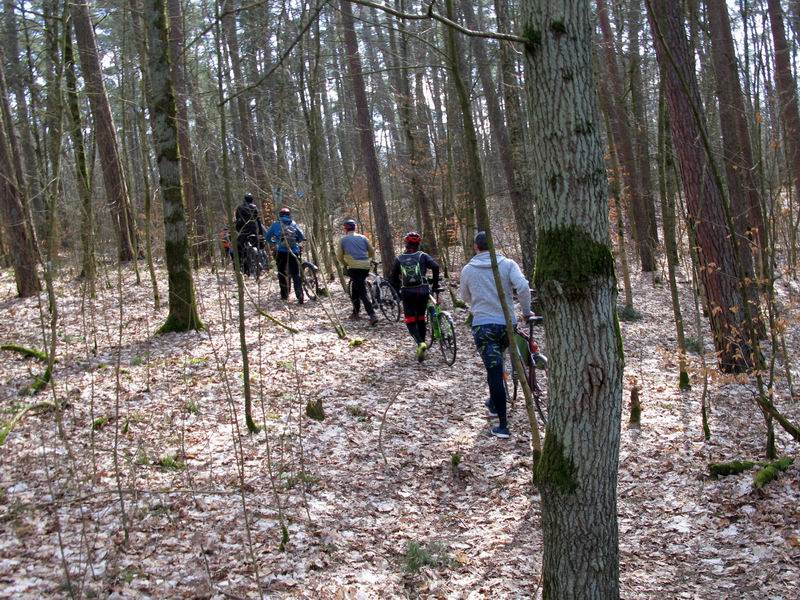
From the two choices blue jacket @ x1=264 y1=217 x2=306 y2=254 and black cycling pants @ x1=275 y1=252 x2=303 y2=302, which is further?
black cycling pants @ x1=275 y1=252 x2=303 y2=302

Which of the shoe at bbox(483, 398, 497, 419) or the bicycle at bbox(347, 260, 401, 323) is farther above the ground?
the bicycle at bbox(347, 260, 401, 323)

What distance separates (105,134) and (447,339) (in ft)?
31.1

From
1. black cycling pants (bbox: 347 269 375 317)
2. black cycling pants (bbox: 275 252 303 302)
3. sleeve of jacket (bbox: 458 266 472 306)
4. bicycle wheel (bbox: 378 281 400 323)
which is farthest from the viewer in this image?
black cycling pants (bbox: 275 252 303 302)

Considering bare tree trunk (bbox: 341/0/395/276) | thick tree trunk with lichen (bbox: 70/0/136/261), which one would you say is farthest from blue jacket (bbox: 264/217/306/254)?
bare tree trunk (bbox: 341/0/395/276)

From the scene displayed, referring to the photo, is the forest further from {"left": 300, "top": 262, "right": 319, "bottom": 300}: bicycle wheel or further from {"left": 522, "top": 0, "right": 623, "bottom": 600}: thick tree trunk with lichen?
{"left": 300, "top": 262, "right": 319, "bottom": 300}: bicycle wheel

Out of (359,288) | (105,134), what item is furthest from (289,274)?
(105,134)

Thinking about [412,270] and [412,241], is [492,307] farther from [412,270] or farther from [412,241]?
[412,241]

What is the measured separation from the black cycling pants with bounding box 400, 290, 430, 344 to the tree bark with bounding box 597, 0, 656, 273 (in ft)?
32.7

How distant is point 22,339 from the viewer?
920 cm

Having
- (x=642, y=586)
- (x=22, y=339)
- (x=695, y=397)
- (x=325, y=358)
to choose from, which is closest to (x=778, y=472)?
(x=642, y=586)

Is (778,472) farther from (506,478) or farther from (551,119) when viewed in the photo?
(551,119)

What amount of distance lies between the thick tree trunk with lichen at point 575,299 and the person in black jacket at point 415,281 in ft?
21.8

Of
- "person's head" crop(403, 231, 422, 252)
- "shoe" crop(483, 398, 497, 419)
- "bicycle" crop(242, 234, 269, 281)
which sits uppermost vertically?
"bicycle" crop(242, 234, 269, 281)

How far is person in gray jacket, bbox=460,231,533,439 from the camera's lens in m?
7.06
